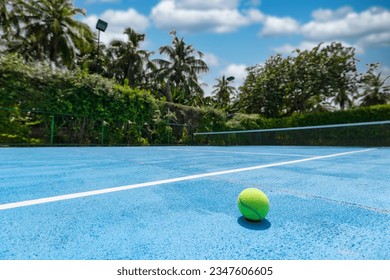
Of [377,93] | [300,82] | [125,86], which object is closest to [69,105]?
[125,86]

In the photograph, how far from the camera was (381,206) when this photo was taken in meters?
2.14

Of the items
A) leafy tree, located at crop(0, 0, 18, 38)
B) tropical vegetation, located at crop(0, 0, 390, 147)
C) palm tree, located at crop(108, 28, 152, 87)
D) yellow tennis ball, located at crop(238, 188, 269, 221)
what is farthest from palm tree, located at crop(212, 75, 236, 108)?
yellow tennis ball, located at crop(238, 188, 269, 221)

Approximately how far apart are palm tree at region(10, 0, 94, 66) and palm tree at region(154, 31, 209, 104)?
8.92 m

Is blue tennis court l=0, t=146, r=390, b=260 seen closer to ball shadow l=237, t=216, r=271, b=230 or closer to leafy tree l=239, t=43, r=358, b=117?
ball shadow l=237, t=216, r=271, b=230

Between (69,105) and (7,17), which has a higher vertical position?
(7,17)

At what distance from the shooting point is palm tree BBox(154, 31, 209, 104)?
94.6ft

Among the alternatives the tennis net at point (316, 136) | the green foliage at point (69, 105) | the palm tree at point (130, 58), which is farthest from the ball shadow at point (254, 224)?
the palm tree at point (130, 58)

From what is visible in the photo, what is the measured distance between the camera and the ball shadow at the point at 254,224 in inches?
66.6

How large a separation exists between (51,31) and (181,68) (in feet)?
44.9

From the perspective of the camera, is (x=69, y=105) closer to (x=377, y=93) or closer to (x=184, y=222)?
(x=184, y=222)

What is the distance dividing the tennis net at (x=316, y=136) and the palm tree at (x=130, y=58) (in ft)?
43.4

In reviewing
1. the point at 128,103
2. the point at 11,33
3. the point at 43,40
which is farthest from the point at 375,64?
the point at 11,33

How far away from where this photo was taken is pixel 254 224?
5.75 ft
